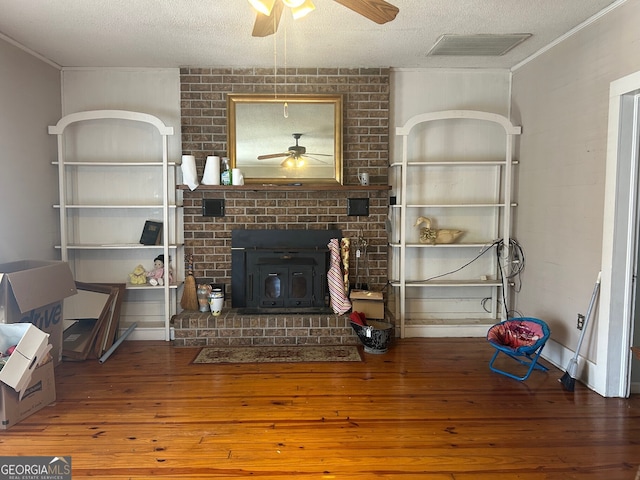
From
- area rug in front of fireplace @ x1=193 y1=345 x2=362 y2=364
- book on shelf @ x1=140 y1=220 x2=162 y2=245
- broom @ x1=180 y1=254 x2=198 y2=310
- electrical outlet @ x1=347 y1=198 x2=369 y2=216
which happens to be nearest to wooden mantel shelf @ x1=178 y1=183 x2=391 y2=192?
electrical outlet @ x1=347 y1=198 x2=369 y2=216

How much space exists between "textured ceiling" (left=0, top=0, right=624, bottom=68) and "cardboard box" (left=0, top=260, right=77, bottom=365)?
1741mm

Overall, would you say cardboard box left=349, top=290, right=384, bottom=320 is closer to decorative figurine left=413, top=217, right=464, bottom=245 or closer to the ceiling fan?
decorative figurine left=413, top=217, right=464, bottom=245

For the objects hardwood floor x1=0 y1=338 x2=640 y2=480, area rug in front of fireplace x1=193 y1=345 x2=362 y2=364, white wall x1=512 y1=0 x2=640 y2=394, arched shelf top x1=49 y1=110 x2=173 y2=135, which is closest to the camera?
hardwood floor x1=0 y1=338 x2=640 y2=480

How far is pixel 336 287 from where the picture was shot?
12.7 ft

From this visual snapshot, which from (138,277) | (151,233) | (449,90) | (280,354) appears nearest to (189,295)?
(138,277)

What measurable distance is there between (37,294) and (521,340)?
358 centimetres

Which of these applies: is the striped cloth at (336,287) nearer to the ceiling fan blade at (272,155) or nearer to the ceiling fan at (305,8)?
the ceiling fan blade at (272,155)

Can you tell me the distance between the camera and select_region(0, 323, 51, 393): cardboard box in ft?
7.68

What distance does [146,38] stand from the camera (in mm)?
3277

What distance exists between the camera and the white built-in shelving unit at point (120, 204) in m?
4.02

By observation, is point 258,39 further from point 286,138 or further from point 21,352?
point 21,352

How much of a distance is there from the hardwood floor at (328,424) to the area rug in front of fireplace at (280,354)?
0.12 metres

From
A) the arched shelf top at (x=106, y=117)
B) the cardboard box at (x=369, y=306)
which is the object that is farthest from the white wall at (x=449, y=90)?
the arched shelf top at (x=106, y=117)

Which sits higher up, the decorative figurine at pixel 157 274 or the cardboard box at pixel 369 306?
the decorative figurine at pixel 157 274
